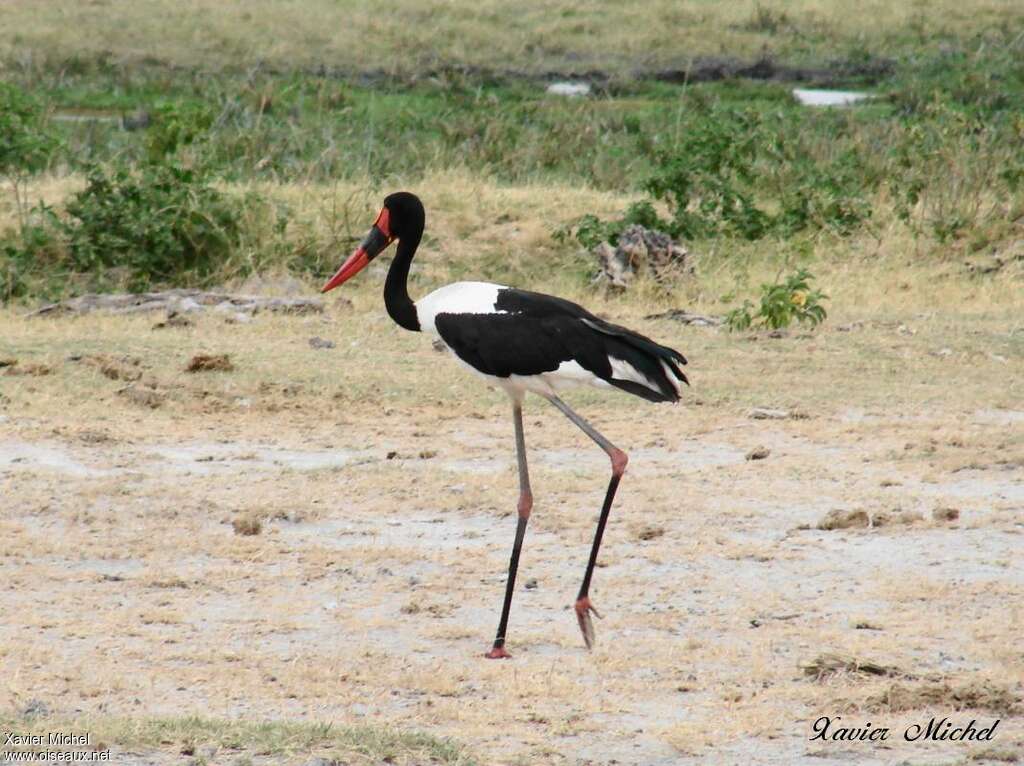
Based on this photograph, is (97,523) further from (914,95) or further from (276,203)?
(914,95)

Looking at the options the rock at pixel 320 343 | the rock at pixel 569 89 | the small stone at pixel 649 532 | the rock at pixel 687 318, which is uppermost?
the small stone at pixel 649 532

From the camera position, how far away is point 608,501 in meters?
5.01

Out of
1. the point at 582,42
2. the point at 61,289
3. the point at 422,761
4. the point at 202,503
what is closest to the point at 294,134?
the point at 61,289

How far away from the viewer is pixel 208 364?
814 cm

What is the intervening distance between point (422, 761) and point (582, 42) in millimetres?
22257

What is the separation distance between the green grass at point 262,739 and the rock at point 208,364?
431 cm

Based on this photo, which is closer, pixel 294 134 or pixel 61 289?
pixel 61 289

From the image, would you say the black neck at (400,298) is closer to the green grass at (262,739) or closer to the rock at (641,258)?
the green grass at (262,739)

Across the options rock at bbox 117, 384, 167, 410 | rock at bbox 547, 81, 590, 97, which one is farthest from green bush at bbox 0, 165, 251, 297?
rock at bbox 547, 81, 590, 97

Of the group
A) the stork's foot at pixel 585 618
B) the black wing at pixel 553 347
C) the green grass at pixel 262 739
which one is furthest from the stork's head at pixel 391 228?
the green grass at pixel 262 739

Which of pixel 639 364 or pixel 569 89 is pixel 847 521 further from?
pixel 569 89

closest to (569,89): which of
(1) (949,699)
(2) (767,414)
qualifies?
(2) (767,414)

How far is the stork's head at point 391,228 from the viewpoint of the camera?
5.61m

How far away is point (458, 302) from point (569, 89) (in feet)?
58.4
